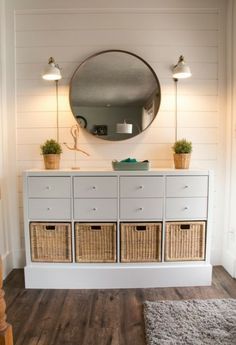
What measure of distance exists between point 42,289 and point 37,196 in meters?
0.80

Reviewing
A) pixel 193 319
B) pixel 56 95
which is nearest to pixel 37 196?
pixel 56 95

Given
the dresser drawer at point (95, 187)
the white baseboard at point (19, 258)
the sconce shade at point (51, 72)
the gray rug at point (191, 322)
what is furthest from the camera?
the white baseboard at point (19, 258)

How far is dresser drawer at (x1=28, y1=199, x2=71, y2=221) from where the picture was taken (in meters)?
2.22

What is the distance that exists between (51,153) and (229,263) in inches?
78.1

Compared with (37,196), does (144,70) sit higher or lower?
higher

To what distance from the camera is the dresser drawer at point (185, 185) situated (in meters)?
2.21

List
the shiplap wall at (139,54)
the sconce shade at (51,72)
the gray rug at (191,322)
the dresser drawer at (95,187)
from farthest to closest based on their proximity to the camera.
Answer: the shiplap wall at (139,54), the sconce shade at (51,72), the dresser drawer at (95,187), the gray rug at (191,322)

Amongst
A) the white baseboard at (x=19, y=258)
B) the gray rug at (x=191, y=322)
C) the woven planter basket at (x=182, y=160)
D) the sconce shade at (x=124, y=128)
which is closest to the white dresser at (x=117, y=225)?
the woven planter basket at (x=182, y=160)

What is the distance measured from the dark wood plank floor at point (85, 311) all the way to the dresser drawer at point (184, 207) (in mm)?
629

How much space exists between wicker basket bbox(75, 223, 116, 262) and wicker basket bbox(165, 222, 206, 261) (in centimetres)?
49

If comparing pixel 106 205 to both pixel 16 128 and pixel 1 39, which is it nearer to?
pixel 16 128

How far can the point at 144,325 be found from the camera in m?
1.76

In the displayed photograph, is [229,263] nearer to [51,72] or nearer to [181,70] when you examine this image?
[181,70]

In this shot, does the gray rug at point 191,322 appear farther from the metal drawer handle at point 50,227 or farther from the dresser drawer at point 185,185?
the metal drawer handle at point 50,227
